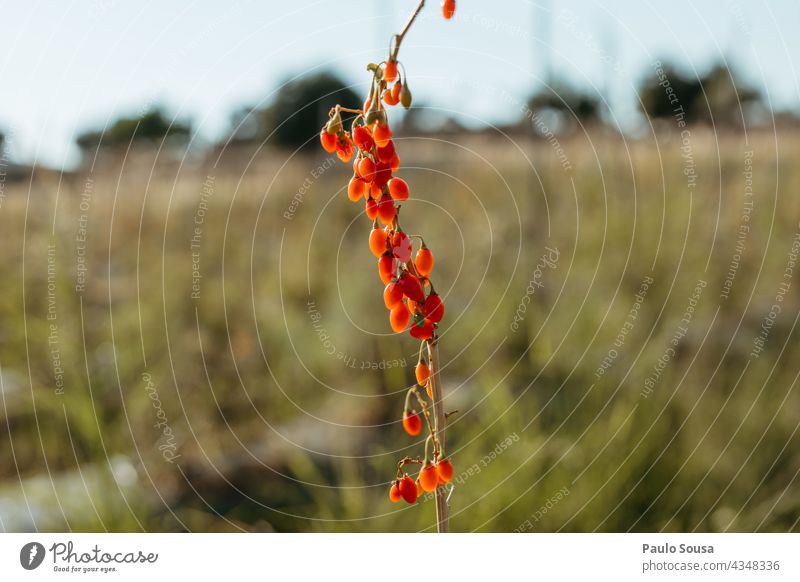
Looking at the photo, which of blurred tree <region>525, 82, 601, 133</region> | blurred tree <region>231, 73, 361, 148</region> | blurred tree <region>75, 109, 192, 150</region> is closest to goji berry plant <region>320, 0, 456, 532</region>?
blurred tree <region>75, 109, 192, 150</region>

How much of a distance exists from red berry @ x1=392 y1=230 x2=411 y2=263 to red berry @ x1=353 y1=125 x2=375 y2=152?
0.19 feet

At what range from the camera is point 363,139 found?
0.43m

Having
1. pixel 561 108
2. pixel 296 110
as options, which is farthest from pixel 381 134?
pixel 296 110

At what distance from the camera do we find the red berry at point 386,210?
0.43 m

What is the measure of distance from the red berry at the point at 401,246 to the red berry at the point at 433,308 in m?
0.04

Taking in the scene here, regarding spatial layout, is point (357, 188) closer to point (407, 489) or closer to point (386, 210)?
point (386, 210)

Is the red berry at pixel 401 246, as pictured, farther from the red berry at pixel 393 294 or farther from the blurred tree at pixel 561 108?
the blurred tree at pixel 561 108

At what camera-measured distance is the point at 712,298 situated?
2066mm

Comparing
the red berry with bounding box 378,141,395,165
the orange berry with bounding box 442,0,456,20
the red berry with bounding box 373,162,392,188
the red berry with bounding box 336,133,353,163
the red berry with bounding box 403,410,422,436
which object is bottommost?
the red berry with bounding box 403,410,422,436

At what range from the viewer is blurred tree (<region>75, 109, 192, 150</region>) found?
2.03 metres

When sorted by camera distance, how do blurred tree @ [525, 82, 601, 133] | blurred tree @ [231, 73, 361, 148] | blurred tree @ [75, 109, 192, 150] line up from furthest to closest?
blurred tree @ [231, 73, 361, 148] → blurred tree @ [525, 82, 601, 133] → blurred tree @ [75, 109, 192, 150]

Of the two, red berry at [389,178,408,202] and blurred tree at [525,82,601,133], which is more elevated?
blurred tree at [525,82,601,133]

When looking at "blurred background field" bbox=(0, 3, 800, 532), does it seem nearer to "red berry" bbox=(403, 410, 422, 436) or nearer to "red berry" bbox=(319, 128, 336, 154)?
"red berry" bbox=(403, 410, 422, 436)
